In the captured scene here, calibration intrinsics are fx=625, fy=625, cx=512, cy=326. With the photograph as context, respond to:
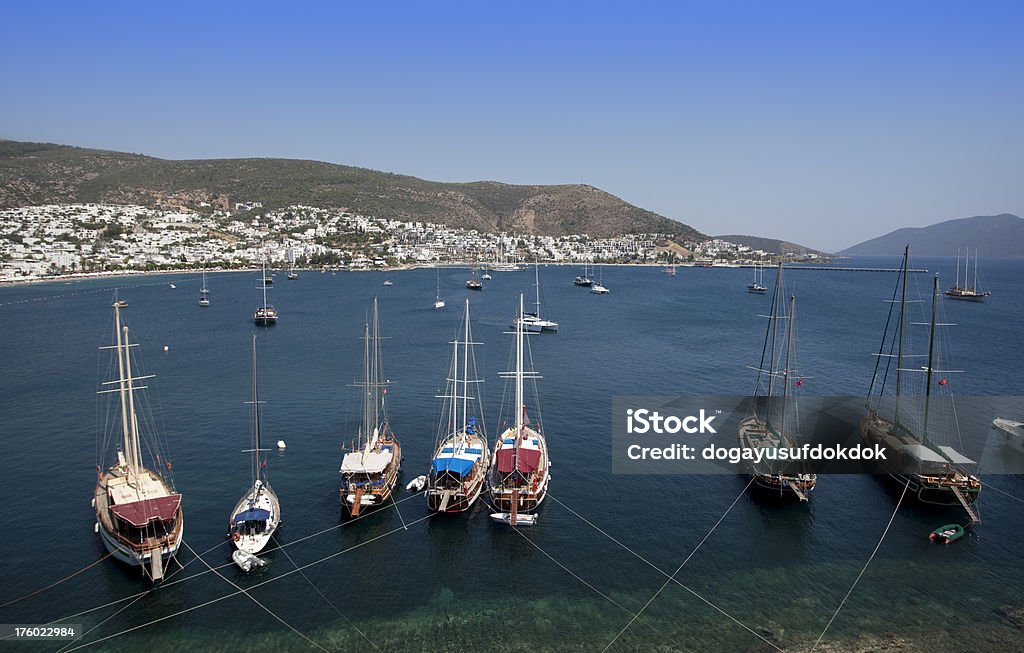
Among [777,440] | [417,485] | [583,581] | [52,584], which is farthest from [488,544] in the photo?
[777,440]

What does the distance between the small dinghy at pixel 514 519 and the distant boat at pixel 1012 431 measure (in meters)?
24.8

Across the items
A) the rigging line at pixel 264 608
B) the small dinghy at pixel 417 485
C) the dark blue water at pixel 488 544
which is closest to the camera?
the rigging line at pixel 264 608

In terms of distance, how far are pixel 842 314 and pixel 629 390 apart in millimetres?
59984

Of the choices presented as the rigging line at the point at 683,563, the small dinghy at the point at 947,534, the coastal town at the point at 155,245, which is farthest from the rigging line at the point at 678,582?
the coastal town at the point at 155,245

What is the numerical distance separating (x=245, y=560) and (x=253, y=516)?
168 cm

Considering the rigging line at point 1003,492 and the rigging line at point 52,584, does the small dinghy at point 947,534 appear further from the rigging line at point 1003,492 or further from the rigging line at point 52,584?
the rigging line at point 52,584

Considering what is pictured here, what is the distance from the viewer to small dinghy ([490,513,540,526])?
2308cm

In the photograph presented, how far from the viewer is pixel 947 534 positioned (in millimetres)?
22281

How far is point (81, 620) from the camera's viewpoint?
17609 millimetres

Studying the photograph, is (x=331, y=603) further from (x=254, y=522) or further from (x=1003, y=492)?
(x=1003, y=492)

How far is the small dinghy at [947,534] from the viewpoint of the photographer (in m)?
22.2

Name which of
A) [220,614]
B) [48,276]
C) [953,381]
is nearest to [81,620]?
[220,614]

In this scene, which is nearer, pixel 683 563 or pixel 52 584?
pixel 52 584

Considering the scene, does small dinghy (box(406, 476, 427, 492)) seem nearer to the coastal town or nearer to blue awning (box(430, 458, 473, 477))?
blue awning (box(430, 458, 473, 477))
